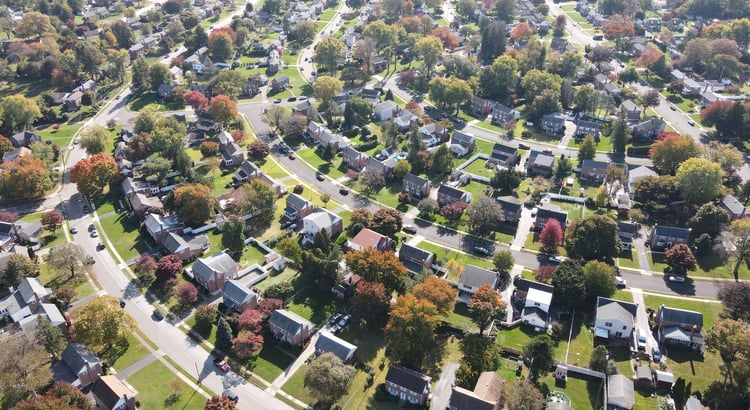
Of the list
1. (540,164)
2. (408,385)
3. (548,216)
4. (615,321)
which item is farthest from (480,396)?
(540,164)

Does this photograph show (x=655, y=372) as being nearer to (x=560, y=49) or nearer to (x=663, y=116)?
(x=663, y=116)

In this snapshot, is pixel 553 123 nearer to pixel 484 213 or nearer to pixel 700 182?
pixel 700 182

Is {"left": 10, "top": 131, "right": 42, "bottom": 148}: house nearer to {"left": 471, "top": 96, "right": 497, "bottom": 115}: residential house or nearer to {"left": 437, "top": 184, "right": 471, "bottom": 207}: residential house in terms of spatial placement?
{"left": 437, "top": 184, "right": 471, "bottom": 207}: residential house

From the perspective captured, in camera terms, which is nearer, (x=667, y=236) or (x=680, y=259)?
(x=680, y=259)

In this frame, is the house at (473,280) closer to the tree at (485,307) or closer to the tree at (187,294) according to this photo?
the tree at (485,307)

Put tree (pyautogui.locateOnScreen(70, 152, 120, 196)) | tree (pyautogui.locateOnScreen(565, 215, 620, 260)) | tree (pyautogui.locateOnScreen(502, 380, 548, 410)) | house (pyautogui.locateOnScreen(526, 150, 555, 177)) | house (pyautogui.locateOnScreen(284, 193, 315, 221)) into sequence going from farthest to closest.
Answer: house (pyautogui.locateOnScreen(526, 150, 555, 177))
tree (pyautogui.locateOnScreen(70, 152, 120, 196))
house (pyautogui.locateOnScreen(284, 193, 315, 221))
tree (pyautogui.locateOnScreen(565, 215, 620, 260))
tree (pyautogui.locateOnScreen(502, 380, 548, 410))

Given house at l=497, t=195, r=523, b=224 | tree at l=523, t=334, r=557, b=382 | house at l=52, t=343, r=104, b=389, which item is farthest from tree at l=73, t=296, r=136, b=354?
house at l=497, t=195, r=523, b=224
